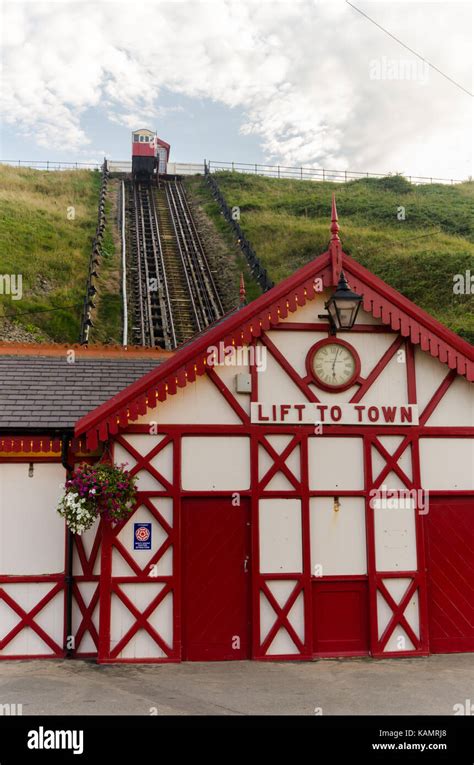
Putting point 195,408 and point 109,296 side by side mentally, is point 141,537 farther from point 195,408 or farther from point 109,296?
point 109,296

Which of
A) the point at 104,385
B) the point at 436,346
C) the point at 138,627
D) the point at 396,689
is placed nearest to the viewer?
the point at 396,689

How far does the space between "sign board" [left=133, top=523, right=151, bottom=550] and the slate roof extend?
190 cm

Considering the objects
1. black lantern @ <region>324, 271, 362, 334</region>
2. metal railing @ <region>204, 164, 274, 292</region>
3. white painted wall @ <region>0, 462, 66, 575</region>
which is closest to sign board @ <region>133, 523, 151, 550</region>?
white painted wall @ <region>0, 462, 66, 575</region>

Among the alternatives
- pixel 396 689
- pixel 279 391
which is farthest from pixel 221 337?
pixel 396 689

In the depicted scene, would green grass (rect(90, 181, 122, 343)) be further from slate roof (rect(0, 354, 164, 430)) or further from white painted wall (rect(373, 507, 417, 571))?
white painted wall (rect(373, 507, 417, 571))

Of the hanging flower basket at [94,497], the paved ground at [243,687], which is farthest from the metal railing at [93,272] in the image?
the paved ground at [243,687]

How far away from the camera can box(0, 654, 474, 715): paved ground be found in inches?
281

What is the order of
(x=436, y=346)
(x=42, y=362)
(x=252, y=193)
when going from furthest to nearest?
(x=252, y=193)
(x=42, y=362)
(x=436, y=346)

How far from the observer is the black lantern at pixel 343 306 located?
9.34 meters

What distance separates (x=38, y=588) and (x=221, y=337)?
15.3 ft

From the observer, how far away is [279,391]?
9734 mm

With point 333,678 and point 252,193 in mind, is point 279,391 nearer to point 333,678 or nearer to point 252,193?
point 333,678

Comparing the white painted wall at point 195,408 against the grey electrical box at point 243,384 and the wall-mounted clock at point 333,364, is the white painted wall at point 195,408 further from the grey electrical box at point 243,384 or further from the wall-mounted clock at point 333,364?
the wall-mounted clock at point 333,364

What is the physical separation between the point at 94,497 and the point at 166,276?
25.0 m
